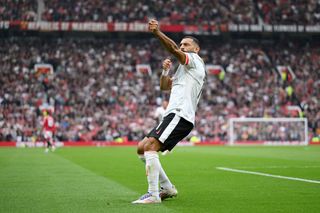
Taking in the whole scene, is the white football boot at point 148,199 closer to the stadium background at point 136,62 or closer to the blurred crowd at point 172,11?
the stadium background at point 136,62

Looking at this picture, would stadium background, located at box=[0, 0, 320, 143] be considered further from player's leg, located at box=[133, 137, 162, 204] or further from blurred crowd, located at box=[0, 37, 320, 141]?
player's leg, located at box=[133, 137, 162, 204]

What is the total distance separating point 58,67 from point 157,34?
130 ft

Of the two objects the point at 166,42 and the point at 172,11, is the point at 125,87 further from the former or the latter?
the point at 166,42

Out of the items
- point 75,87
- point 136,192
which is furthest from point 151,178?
point 75,87

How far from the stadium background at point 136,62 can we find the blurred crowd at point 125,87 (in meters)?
0.08

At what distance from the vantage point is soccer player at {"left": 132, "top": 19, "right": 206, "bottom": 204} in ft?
27.8

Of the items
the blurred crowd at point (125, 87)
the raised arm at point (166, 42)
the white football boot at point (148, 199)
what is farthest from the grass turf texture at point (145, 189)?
the blurred crowd at point (125, 87)

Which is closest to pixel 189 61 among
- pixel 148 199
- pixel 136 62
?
pixel 148 199

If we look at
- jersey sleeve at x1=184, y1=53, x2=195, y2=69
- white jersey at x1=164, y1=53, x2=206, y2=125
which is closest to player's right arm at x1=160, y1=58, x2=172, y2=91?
white jersey at x1=164, y1=53, x2=206, y2=125

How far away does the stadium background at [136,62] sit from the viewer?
42625mm

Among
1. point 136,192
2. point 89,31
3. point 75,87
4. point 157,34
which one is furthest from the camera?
point 89,31

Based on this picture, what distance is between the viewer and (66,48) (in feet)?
160

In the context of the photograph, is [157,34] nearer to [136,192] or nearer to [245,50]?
[136,192]

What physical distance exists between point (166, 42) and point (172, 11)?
42.3 m
